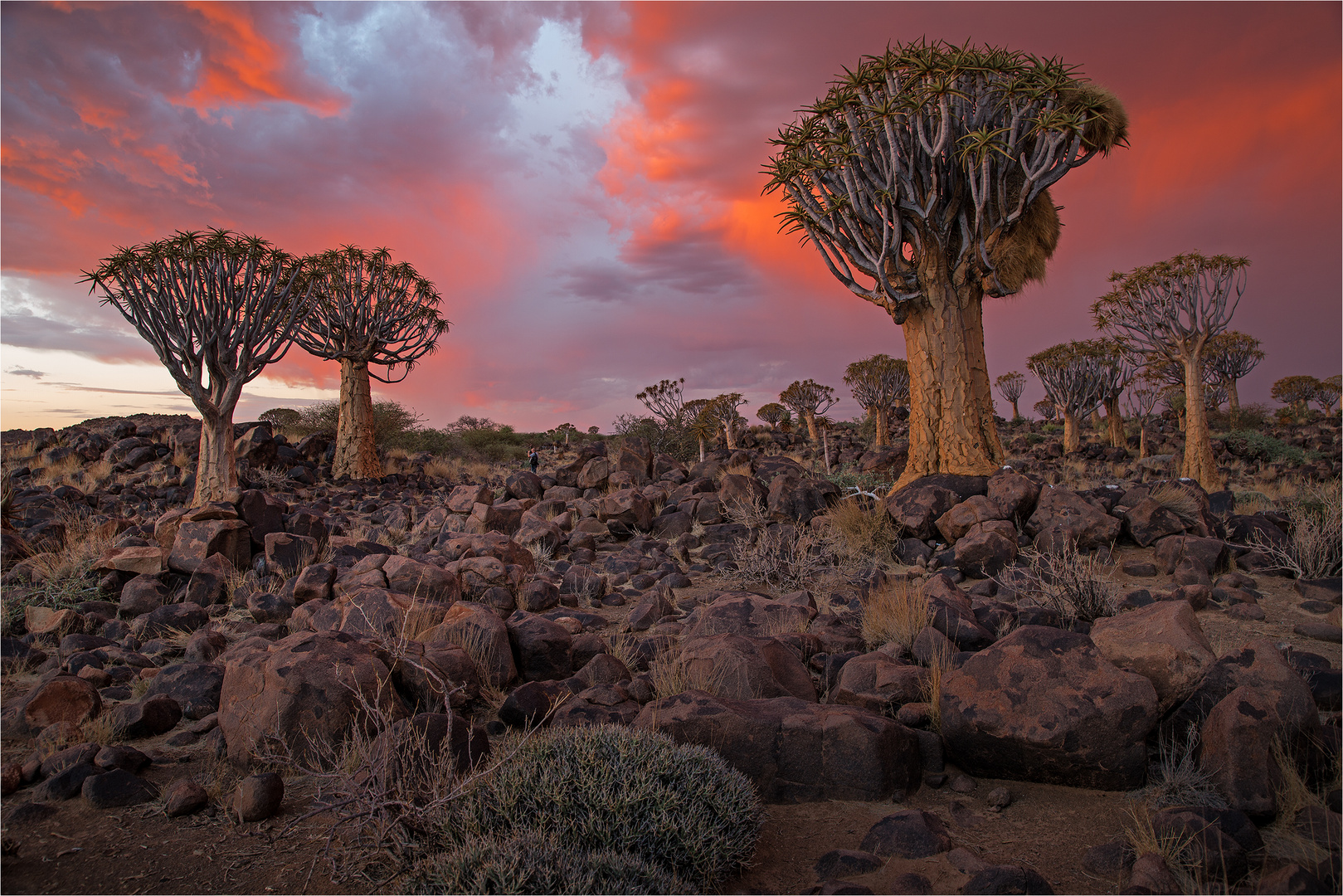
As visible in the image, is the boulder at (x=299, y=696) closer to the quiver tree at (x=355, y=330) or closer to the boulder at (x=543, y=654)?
the boulder at (x=543, y=654)

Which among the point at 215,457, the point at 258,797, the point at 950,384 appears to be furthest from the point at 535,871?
the point at 215,457

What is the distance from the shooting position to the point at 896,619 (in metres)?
5.46

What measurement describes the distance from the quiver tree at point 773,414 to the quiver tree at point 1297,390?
32091 millimetres

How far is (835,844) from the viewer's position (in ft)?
10.3

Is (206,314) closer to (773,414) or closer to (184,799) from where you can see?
(184,799)

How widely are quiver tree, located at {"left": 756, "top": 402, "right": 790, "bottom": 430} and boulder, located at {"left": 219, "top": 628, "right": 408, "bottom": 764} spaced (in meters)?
34.8

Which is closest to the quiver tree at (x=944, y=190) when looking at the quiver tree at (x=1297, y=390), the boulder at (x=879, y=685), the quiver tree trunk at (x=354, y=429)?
the boulder at (x=879, y=685)

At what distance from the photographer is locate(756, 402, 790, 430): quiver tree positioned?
38531mm

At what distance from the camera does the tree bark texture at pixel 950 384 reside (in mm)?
10523

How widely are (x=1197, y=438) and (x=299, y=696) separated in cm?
1927

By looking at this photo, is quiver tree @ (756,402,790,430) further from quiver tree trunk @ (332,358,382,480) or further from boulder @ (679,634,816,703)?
boulder @ (679,634,816,703)

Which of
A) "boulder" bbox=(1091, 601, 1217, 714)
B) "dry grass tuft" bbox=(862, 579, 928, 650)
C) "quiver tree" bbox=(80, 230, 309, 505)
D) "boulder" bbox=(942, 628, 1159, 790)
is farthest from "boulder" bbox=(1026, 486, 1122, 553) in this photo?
"quiver tree" bbox=(80, 230, 309, 505)

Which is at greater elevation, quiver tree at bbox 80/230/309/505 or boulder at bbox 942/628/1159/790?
quiver tree at bbox 80/230/309/505

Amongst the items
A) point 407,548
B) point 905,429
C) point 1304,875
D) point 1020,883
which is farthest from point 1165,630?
point 905,429
